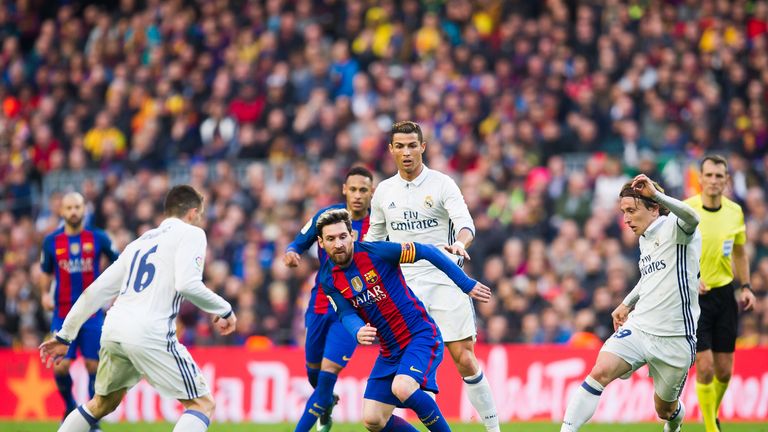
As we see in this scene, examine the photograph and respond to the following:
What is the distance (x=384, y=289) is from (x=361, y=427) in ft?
13.8

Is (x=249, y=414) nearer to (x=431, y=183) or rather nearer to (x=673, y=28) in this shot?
(x=431, y=183)

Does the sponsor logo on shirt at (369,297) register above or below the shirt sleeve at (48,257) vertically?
below

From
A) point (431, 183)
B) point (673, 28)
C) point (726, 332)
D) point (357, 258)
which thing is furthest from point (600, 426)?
point (673, 28)

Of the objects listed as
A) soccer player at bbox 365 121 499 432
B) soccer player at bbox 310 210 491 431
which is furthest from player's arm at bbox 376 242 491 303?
soccer player at bbox 365 121 499 432

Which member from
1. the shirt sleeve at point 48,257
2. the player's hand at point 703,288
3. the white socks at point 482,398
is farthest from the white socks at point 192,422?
the player's hand at point 703,288

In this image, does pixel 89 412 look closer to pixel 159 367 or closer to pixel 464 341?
pixel 159 367

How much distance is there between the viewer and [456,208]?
31.3 ft

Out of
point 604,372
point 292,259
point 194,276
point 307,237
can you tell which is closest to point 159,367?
point 194,276

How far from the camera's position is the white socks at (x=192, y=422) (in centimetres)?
840

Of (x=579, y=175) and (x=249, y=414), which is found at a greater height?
(x=579, y=175)

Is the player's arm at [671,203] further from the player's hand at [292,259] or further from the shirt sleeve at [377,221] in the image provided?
the player's hand at [292,259]

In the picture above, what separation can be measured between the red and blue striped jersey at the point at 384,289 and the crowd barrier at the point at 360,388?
17.9 feet

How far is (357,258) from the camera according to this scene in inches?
339

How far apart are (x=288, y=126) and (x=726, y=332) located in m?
11.1
